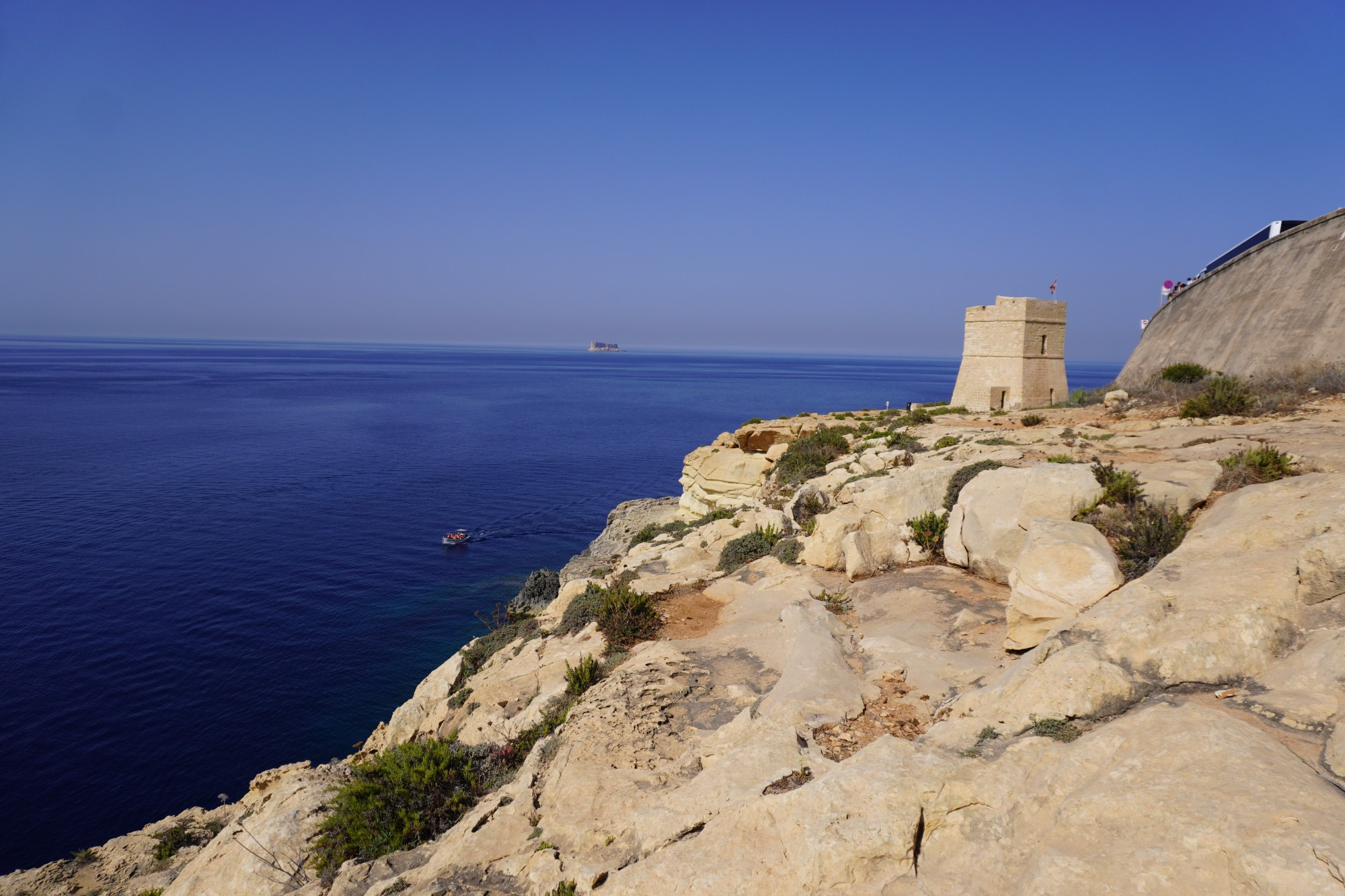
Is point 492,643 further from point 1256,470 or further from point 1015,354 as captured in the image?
point 1015,354

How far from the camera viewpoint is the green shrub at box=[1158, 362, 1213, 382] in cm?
2202

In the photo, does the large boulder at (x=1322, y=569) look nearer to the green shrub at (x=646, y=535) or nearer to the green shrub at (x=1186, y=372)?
the green shrub at (x=1186, y=372)

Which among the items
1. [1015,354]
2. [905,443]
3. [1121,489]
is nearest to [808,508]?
[905,443]

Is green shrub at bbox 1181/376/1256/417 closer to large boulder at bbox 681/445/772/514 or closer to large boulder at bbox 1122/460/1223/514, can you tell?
large boulder at bbox 1122/460/1223/514

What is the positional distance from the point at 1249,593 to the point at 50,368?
216 meters

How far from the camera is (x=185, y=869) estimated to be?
377 inches

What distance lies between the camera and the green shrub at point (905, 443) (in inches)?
702

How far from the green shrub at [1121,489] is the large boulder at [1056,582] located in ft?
4.93

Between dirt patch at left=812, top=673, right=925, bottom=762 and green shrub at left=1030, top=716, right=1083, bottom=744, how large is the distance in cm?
131

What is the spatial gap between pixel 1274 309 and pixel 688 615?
23.4m

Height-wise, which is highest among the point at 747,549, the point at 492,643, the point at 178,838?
the point at 747,549

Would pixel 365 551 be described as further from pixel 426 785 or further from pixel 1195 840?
pixel 1195 840

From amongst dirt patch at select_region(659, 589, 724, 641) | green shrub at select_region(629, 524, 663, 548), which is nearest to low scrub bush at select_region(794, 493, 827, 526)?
dirt patch at select_region(659, 589, 724, 641)

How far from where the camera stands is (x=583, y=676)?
401 inches
